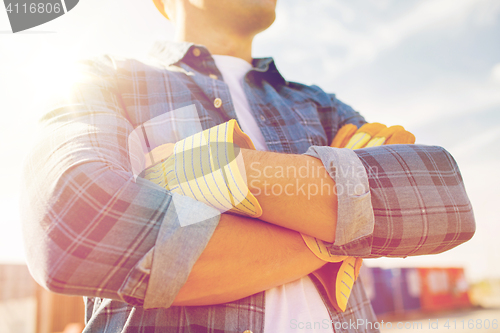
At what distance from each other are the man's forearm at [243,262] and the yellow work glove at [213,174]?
A: 62 mm

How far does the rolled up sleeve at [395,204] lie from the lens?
80 cm

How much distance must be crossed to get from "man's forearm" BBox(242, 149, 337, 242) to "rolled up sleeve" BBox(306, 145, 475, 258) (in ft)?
0.09

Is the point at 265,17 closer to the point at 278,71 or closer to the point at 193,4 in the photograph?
the point at 278,71

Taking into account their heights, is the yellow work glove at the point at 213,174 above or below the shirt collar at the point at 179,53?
below

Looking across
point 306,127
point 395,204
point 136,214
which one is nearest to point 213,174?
point 136,214

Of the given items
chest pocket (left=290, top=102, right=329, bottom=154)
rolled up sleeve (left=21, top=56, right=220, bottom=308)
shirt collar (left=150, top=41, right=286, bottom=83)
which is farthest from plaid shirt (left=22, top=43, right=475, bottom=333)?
chest pocket (left=290, top=102, right=329, bottom=154)

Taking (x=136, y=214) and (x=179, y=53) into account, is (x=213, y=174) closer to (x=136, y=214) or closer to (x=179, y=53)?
(x=136, y=214)

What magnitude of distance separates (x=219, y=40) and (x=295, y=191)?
125 centimetres

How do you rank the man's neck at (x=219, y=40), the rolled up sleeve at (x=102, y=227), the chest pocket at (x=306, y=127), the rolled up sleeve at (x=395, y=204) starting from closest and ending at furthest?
1. the rolled up sleeve at (x=102, y=227)
2. the rolled up sleeve at (x=395, y=204)
3. the chest pocket at (x=306, y=127)
4. the man's neck at (x=219, y=40)

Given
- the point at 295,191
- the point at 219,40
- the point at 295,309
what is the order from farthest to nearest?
the point at 219,40, the point at 295,309, the point at 295,191

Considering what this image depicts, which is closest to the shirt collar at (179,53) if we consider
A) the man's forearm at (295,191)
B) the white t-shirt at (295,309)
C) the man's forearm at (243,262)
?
the man's forearm at (295,191)

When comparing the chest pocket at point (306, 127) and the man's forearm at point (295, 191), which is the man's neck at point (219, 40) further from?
the man's forearm at point (295, 191)

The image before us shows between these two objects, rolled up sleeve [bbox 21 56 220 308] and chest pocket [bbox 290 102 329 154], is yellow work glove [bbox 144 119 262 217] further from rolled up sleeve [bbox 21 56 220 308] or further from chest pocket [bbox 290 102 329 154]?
chest pocket [bbox 290 102 329 154]

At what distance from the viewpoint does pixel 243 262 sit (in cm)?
79
